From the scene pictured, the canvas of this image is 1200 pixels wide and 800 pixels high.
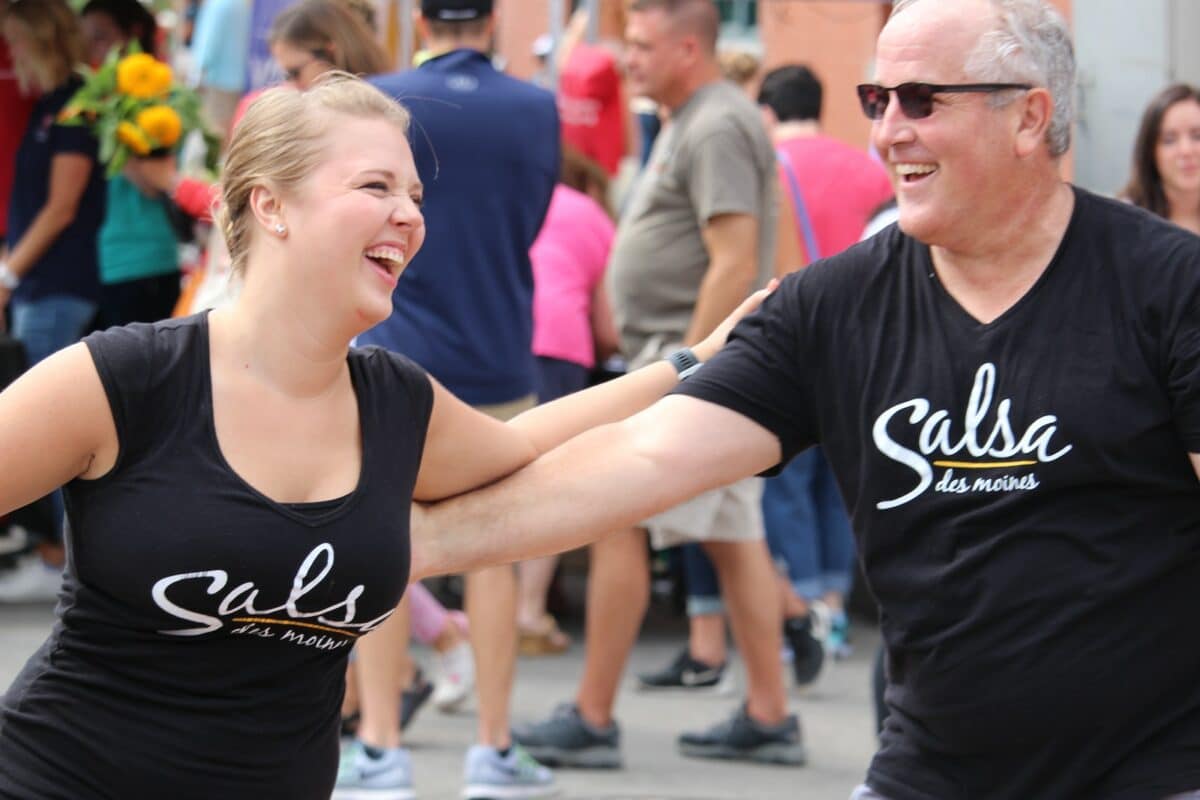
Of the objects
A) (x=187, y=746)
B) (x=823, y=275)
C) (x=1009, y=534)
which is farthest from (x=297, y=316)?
(x=1009, y=534)

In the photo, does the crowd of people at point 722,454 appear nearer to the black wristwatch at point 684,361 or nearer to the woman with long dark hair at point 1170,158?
the black wristwatch at point 684,361

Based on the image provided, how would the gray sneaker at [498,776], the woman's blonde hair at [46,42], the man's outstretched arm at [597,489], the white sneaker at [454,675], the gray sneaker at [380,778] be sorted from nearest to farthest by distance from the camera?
the man's outstretched arm at [597,489] < the gray sneaker at [380,778] < the gray sneaker at [498,776] < the white sneaker at [454,675] < the woman's blonde hair at [46,42]

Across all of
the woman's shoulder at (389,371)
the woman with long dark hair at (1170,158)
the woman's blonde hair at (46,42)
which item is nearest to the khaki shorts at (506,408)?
the woman with long dark hair at (1170,158)

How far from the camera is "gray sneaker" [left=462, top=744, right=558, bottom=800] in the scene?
5492 mm

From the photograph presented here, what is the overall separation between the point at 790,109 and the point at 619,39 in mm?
6107

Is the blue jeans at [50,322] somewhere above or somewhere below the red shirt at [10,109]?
below

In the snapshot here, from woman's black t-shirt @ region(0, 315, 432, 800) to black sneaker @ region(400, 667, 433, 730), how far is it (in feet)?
10.6

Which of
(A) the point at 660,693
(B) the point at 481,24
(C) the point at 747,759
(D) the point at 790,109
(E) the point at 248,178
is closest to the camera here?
(E) the point at 248,178

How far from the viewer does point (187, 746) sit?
9.29 ft

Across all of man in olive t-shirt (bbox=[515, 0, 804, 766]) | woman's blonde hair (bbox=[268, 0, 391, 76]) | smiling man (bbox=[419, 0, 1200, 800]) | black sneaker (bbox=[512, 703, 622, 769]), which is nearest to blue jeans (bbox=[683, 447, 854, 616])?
man in olive t-shirt (bbox=[515, 0, 804, 766])

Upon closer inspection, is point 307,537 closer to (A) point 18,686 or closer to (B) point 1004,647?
(A) point 18,686

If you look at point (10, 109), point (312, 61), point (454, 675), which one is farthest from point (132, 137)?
point (454, 675)

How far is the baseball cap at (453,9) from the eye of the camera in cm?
571

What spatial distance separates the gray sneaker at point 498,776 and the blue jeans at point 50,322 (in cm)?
334
